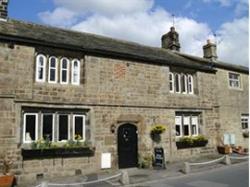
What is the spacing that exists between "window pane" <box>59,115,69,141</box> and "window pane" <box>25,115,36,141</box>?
1.21 m

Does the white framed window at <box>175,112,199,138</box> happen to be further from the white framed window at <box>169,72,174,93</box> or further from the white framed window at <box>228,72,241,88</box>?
the white framed window at <box>228,72,241,88</box>

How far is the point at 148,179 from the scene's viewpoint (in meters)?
12.6

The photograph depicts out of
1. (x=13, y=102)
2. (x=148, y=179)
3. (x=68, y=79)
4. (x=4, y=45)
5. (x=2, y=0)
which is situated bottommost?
(x=148, y=179)

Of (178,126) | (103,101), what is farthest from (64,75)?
(178,126)

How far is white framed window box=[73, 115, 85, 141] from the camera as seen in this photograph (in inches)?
553

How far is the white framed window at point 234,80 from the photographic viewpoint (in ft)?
72.5

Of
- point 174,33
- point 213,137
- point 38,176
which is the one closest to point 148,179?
point 38,176

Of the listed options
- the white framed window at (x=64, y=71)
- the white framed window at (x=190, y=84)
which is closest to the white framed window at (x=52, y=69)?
the white framed window at (x=64, y=71)

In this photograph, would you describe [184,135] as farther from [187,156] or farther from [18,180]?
[18,180]

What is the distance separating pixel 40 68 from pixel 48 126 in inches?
105

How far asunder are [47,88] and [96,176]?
4542 mm

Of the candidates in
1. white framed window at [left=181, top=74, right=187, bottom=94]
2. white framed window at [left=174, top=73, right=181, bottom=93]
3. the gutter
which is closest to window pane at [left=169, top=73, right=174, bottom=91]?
A: white framed window at [left=174, top=73, right=181, bottom=93]

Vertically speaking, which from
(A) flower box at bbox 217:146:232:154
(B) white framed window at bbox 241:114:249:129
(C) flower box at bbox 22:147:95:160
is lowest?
(A) flower box at bbox 217:146:232:154

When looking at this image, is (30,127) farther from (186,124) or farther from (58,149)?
(186,124)
